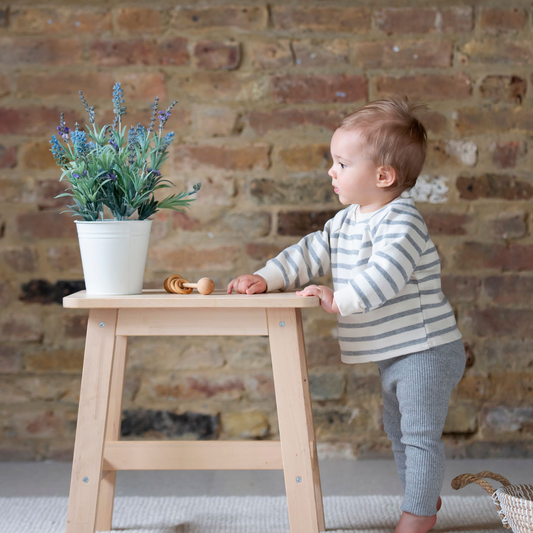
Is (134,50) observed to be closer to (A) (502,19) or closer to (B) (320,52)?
(B) (320,52)

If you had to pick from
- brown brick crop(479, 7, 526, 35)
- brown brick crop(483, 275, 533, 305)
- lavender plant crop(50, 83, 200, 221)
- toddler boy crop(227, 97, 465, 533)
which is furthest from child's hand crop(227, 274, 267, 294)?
brown brick crop(479, 7, 526, 35)

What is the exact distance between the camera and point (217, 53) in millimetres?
1605

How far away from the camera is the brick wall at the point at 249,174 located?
5.27ft

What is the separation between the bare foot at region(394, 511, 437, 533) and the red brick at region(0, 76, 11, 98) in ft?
4.63

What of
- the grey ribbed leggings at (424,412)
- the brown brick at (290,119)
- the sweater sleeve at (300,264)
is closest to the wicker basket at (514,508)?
the grey ribbed leggings at (424,412)

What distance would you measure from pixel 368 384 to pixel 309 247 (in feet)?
1.83

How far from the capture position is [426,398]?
112cm

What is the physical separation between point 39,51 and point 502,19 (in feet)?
4.04

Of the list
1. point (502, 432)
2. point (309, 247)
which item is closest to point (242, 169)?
point (309, 247)

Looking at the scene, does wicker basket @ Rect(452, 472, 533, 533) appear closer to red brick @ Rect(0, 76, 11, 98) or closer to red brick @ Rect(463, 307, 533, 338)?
red brick @ Rect(463, 307, 533, 338)

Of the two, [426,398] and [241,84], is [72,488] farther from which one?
[241,84]

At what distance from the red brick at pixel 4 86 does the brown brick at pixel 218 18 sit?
18.3 inches

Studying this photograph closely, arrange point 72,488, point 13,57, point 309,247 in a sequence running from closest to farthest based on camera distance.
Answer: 1. point 72,488
2. point 309,247
3. point 13,57

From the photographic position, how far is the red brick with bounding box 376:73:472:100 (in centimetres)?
161
